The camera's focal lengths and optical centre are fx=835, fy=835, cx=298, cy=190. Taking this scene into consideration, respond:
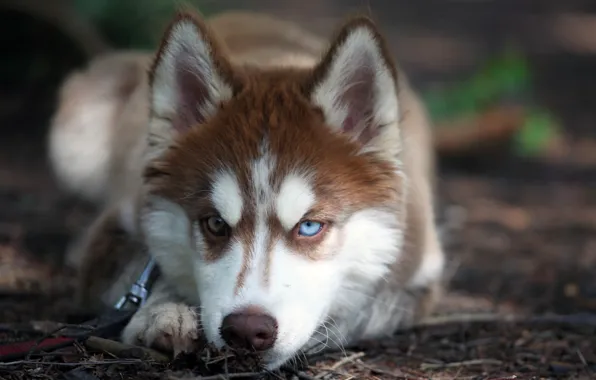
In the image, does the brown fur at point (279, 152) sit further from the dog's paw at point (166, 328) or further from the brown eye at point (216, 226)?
the dog's paw at point (166, 328)

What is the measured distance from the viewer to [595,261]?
509cm

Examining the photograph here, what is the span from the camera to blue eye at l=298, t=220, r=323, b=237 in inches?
121

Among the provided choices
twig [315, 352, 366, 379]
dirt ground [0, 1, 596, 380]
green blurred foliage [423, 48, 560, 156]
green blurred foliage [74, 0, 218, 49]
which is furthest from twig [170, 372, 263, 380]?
green blurred foliage [423, 48, 560, 156]

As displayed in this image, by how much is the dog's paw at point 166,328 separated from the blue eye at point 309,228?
0.51 metres

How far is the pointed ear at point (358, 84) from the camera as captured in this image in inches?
126

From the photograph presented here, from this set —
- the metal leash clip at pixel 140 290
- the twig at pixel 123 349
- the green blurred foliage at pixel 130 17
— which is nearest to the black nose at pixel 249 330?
the twig at pixel 123 349

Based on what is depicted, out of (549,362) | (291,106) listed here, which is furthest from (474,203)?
(291,106)

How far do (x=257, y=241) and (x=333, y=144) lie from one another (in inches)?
20.3

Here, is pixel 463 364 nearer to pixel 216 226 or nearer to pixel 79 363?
pixel 216 226

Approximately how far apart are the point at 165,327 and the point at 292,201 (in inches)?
25.5

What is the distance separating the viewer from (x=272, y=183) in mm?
3057

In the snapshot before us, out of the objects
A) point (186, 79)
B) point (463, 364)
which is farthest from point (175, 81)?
point (463, 364)

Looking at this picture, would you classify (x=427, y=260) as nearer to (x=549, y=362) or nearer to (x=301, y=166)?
(x=549, y=362)

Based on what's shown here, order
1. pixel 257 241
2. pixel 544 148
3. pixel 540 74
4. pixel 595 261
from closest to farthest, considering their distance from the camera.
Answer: pixel 257 241 < pixel 595 261 < pixel 544 148 < pixel 540 74
